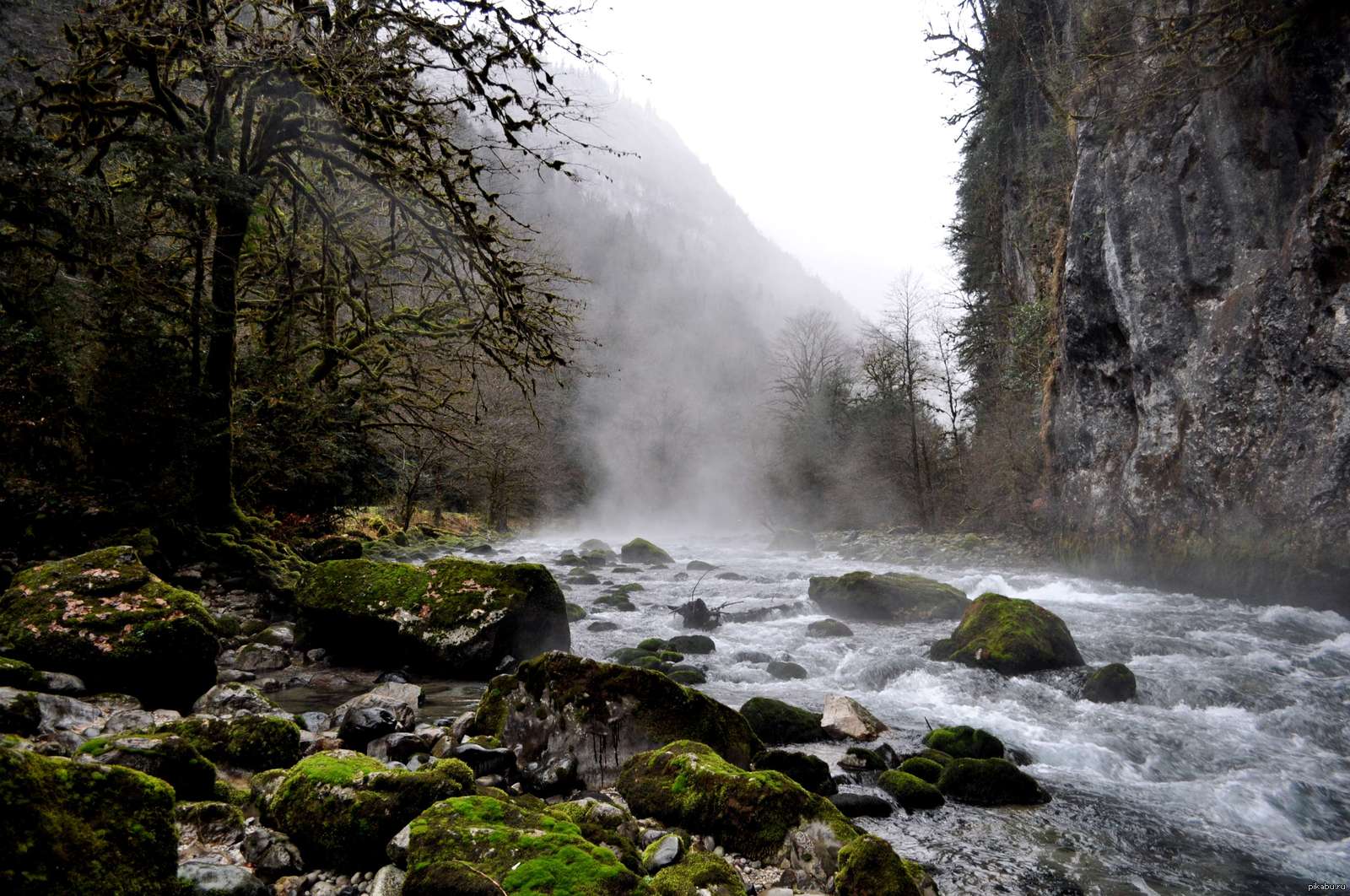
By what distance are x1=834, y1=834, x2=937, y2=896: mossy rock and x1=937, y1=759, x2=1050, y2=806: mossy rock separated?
1.87 metres

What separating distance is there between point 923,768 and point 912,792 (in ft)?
1.88

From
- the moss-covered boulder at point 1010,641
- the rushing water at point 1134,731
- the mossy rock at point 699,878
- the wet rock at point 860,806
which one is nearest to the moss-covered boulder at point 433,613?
the rushing water at point 1134,731

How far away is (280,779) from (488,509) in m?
30.2

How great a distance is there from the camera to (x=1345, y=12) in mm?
10523

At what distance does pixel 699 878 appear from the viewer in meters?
3.04

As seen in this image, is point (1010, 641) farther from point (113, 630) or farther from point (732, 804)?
point (113, 630)

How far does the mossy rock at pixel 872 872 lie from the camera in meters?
3.25

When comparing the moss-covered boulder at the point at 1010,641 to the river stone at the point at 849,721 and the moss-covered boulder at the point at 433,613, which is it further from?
the moss-covered boulder at the point at 433,613

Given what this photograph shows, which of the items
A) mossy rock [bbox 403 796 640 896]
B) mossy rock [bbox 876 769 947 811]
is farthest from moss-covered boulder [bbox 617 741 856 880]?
mossy rock [bbox 876 769 947 811]

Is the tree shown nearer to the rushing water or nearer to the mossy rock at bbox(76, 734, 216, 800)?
the mossy rock at bbox(76, 734, 216, 800)

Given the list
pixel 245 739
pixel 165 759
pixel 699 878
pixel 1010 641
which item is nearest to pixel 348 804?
pixel 165 759

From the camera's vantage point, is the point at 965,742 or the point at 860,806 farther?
the point at 965,742

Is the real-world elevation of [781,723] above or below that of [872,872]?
below

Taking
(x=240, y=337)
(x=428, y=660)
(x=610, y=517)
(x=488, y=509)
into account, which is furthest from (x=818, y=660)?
(x=610, y=517)
